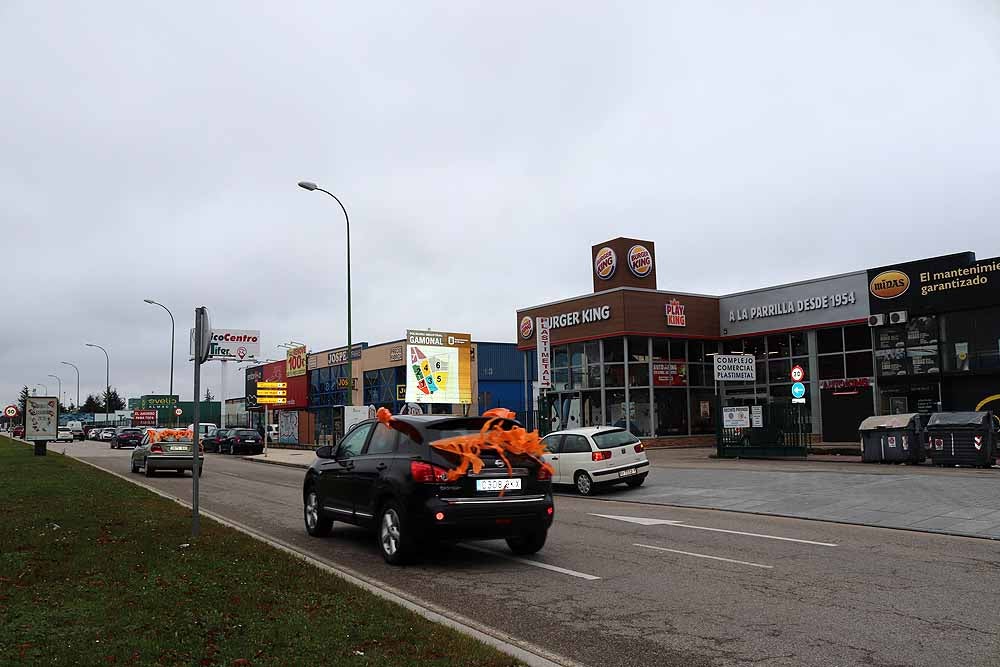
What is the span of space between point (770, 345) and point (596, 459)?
2322cm

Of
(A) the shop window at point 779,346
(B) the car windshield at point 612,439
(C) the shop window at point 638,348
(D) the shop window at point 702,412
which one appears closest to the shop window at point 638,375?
(C) the shop window at point 638,348

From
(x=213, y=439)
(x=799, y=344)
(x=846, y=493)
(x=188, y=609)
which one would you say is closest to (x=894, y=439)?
(x=846, y=493)

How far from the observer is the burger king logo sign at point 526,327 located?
43.2 metres

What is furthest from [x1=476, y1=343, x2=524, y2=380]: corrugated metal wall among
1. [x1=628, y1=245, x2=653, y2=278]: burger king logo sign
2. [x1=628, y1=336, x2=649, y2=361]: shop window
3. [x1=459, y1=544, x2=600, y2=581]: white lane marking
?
[x1=459, y1=544, x2=600, y2=581]: white lane marking

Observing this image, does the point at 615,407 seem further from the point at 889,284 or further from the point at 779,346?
the point at 889,284

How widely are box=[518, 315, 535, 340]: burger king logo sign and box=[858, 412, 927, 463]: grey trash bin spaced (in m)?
22.2

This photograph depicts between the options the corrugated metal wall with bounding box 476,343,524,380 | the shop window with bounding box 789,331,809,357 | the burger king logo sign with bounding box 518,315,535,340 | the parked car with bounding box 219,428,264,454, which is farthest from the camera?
the corrugated metal wall with bounding box 476,343,524,380

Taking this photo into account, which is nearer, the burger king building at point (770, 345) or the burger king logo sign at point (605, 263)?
the burger king building at point (770, 345)

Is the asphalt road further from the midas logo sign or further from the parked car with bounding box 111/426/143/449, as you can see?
the parked car with bounding box 111/426/143/449

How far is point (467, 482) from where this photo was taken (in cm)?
888

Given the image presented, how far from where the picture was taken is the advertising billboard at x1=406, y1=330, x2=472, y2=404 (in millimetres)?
40594

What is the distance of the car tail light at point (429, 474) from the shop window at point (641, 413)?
29.0 meters

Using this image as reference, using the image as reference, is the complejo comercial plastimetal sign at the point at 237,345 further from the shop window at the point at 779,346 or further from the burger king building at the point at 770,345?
the shop window at the point at 779,346

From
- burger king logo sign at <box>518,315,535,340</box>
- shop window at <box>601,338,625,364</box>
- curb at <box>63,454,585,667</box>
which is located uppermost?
burger king logo sign at <box>518,315,535,340</box>
